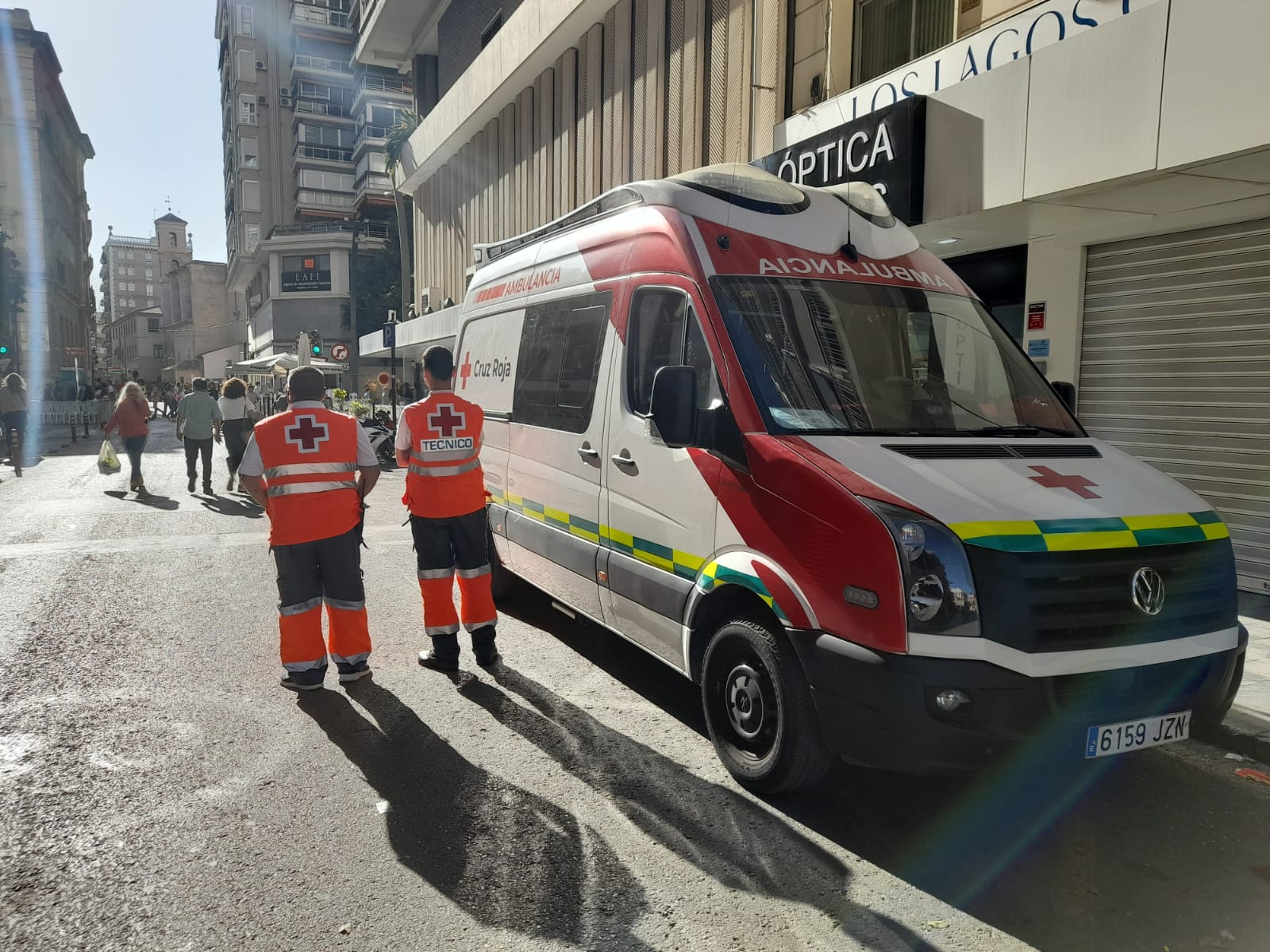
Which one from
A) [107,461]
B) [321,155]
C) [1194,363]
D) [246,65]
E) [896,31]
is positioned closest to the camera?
[1194,363]

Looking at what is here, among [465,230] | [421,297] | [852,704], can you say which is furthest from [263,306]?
[852,704]

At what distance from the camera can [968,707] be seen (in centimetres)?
307

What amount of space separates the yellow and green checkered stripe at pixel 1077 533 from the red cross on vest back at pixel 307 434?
331 centimetres

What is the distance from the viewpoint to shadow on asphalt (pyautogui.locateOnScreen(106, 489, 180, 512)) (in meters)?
12.2

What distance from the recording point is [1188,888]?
10.3 feet

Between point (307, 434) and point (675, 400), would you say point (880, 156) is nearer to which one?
point (675, 400)

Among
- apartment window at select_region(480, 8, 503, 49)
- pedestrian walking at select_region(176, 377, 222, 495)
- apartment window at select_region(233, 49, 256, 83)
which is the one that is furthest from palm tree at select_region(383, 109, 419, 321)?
apartment window at select_region(233, 49, 256, 83)

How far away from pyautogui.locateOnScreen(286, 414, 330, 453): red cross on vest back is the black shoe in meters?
1.41

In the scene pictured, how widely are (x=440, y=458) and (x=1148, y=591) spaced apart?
11.8ft

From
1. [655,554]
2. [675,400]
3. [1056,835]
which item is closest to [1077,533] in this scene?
[1056,835]

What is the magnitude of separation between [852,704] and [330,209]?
7615 cm

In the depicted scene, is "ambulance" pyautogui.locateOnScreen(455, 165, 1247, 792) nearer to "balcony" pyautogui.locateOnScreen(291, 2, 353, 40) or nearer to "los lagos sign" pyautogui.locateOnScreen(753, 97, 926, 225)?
"los lagos sign" pyautogui.locateOnScreen(753, 97, 926, 225)

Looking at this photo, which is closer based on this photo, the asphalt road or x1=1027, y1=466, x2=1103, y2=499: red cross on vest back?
the asphalt road

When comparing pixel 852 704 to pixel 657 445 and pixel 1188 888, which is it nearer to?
pixel 1188 888
